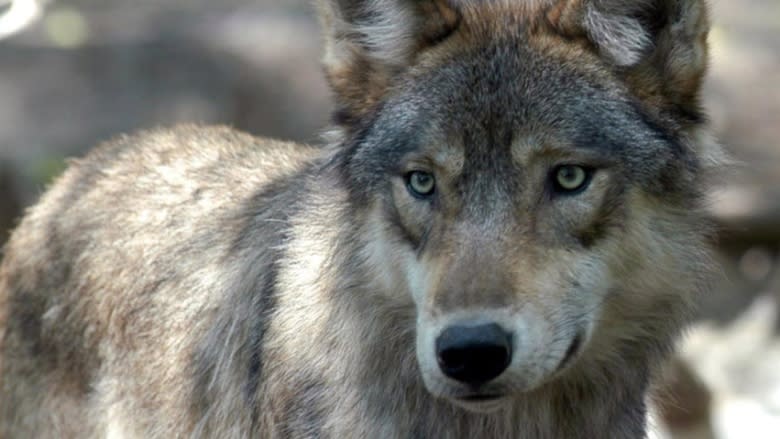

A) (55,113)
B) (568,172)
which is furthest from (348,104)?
(55,113)

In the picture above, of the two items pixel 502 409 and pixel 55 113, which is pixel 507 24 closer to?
pixel 502 409

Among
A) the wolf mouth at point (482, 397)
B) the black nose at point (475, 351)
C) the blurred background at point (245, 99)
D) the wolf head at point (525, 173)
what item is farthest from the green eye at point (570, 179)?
the blurred background at point (245, 99)

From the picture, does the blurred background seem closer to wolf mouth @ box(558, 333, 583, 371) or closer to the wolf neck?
the wolf neck

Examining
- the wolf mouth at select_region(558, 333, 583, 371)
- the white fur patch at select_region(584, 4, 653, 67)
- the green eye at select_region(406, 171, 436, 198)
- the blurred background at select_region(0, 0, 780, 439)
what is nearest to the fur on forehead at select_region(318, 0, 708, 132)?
the white fur patch at select_region(584, 4, 653, 67)

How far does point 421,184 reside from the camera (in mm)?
5137

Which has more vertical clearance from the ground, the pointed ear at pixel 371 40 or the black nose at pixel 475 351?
the pointed ear at pixel 371 40

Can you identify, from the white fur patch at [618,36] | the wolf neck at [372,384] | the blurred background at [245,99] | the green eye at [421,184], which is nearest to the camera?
the green eye at [421,184]

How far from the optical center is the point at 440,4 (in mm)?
5500

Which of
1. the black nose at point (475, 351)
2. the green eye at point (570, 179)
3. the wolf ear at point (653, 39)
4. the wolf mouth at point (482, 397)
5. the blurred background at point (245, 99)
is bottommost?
the blurred background at point (245, 99)

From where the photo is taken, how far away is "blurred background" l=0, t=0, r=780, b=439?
1199 cm

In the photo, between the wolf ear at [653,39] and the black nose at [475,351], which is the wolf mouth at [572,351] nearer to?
the black nose at [475,351]

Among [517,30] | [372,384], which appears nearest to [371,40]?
[517,30]

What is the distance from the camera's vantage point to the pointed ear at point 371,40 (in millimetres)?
5492

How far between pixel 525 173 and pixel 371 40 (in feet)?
3.14
